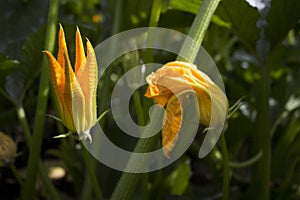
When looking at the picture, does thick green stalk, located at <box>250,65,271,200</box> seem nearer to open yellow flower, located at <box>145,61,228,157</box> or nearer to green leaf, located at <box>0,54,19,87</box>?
open yellow flower, located at <box>145,61,228,157</box>

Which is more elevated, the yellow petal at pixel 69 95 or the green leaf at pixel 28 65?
the yellow petal at pixel 69 95

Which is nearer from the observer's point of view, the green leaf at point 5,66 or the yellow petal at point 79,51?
the yellow petal at point 79,51

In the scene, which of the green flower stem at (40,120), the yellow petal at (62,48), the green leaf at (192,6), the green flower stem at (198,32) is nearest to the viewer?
the yellow petal at (62,48)

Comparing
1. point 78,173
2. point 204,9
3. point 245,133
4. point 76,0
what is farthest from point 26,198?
point 76,0

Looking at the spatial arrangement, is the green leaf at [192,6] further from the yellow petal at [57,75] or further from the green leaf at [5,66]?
the yellow petal at [57,75]

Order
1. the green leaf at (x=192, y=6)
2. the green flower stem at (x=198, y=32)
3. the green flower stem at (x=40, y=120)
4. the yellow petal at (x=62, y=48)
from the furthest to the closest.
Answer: the green leaf at (x=192, y=6)
the green flower stem at (x=40, y=120)
the green flower stem at (x=198, y=32)
the yellow petal at (x=62, y=48)

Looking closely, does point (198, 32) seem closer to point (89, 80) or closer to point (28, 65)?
point (89, 80)

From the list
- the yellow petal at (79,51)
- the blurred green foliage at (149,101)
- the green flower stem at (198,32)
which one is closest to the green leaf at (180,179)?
the blurred green foliage at (149,101)
